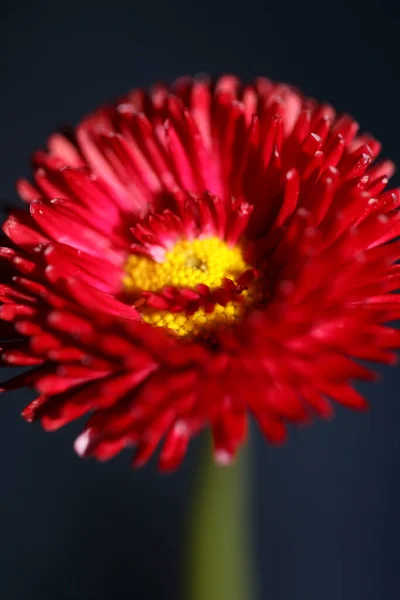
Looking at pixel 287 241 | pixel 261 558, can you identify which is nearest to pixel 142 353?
pixel 287 241

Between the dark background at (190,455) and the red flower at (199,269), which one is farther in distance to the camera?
the dark background at (190,455)

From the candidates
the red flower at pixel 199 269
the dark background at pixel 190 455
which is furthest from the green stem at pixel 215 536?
the dark background at pixel 190 455

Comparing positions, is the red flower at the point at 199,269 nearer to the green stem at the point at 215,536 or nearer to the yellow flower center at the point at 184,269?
the yellow flower center at the point at 184,269

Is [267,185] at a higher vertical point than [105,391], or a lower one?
higher

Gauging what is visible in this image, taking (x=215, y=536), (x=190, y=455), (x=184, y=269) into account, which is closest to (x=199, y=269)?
(x=184, y=269)

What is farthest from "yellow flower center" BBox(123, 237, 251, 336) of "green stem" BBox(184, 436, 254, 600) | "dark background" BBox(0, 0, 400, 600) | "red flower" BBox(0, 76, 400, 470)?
"dark background" BBox(0, 0, 400, 600)

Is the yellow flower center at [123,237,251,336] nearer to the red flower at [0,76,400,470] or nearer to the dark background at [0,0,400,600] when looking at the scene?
the red flower at [0,76,400,470]

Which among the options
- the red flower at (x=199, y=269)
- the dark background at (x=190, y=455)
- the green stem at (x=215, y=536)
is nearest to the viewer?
the red flower at (x=199, y=269)

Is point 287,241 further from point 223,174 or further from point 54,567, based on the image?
point 54,567
